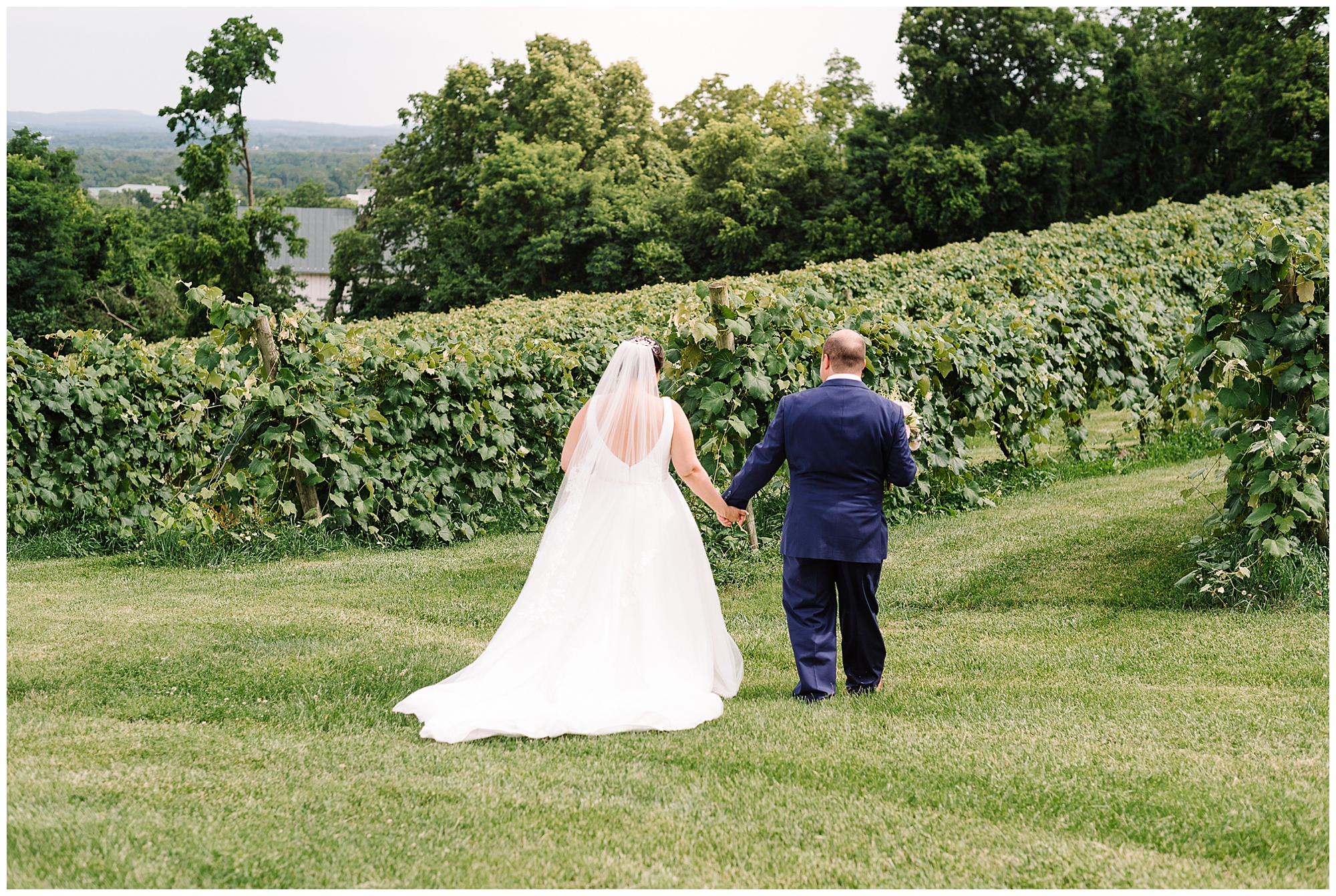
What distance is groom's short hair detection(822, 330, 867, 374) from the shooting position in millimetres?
4953

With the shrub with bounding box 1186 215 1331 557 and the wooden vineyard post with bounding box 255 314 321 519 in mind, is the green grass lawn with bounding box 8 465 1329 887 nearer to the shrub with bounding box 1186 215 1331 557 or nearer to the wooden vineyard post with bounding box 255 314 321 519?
the shrub with bounding box 1186 215 1331 557

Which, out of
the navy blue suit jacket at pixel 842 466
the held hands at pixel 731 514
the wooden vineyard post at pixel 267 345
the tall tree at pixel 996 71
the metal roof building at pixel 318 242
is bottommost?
the held hands at pixel 731 514

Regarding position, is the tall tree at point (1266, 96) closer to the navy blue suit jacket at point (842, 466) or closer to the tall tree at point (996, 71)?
the tall tree at point (996, 71)

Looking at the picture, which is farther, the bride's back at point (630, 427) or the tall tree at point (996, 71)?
the tall tree at point (996, 71)

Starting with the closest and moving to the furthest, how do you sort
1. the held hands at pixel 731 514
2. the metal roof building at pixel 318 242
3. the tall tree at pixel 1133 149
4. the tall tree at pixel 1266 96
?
the held hands at pixel 731 514
the tall tree at pixel 1266 96
the tall tree at pixel 1133 149
the metal roof building at pixel 318 242

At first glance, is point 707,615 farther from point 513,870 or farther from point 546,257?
point 546,257

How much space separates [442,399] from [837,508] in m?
5.10

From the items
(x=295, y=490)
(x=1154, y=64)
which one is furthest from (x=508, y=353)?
(x=1154, y=64)

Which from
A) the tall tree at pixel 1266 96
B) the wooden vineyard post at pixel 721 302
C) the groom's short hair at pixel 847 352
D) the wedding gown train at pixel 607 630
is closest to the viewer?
the wedding gown train at pixel 607 630

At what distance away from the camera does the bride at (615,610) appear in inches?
181

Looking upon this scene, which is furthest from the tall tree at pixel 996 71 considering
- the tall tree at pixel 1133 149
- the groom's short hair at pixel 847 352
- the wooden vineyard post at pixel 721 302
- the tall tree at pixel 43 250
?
the groom's short hair at pixel 847 352

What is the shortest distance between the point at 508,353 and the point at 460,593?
3.13 metres

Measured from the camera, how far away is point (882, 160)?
43094 millimetres

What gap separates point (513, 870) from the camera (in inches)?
122
